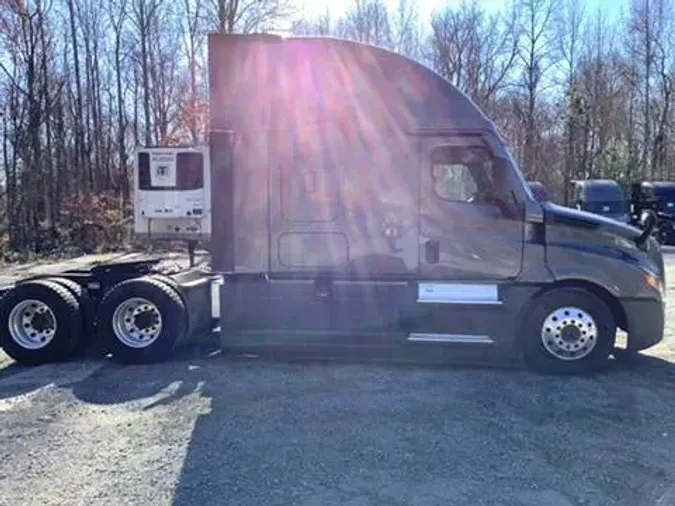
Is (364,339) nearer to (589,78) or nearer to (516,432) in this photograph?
(516,432)

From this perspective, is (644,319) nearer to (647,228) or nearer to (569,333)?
(569,333)

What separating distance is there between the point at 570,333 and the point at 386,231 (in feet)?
6.77

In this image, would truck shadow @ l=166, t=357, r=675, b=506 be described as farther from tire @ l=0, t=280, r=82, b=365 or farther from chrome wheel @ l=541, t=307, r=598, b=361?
tire @ l=0, t=280, r=82, b=365

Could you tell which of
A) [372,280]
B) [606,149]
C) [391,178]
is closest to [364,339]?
[372,280]

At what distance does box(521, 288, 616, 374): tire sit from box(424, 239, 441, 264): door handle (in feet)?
3.59

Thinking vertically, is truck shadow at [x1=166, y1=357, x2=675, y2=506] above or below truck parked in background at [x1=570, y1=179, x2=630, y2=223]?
below

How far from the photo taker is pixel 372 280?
664 centimetres

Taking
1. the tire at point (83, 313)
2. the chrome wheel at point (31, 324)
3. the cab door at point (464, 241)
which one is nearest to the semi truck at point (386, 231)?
the cab door at point (464, 241)

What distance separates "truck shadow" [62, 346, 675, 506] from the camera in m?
3.99

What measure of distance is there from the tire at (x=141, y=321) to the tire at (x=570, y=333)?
365 centimetres

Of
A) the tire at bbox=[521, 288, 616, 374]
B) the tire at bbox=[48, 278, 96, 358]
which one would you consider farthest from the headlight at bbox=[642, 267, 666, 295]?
the tire at bbox=[48, 278, 96, 358]

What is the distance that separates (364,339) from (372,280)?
2.00 feet

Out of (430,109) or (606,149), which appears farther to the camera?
(606,149)

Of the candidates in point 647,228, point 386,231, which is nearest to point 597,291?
point 647,228
